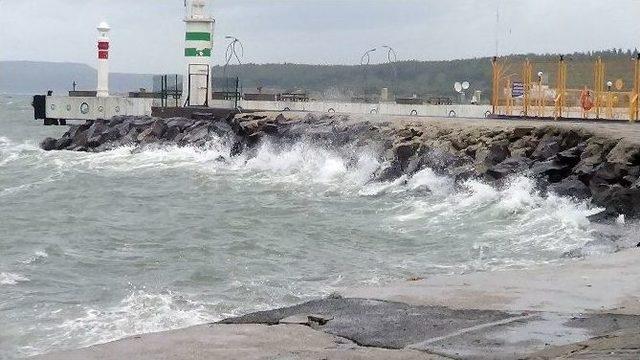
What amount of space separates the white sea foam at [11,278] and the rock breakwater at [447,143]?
7833 millimetres

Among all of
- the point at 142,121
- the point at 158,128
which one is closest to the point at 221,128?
the point at 158,128

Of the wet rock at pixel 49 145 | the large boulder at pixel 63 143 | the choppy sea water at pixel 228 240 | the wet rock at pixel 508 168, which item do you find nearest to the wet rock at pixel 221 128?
the choppy sea water at pixel 228 240

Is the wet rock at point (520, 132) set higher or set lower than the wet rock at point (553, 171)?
higher

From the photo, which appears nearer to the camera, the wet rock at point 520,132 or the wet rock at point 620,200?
the wet rock at point 620,200

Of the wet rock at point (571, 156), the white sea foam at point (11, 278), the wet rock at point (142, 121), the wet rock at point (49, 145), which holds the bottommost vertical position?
the white sea foam at point (11, 278)

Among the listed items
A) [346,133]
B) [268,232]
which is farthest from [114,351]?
[346,133]

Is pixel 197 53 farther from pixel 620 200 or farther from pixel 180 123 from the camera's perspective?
pixel 620 200

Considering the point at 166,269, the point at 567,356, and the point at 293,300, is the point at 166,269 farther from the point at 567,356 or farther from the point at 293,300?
the point at 567,356

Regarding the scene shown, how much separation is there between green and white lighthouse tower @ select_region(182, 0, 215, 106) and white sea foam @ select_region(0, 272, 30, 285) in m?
28.9

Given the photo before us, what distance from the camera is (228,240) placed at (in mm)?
14859

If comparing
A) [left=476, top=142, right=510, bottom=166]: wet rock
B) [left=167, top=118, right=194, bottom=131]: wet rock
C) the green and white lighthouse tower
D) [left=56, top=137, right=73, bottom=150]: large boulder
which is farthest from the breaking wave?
the green and white lighthouse tower

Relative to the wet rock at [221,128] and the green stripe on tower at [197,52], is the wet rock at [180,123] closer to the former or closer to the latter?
the wet rock at [221,128]

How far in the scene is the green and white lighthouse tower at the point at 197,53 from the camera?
40.6 m

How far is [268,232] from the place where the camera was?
15.7 m
